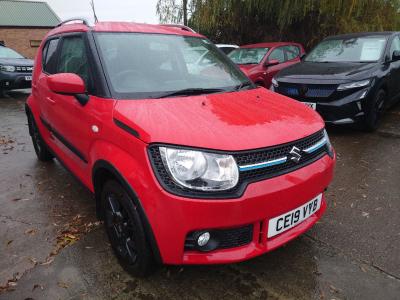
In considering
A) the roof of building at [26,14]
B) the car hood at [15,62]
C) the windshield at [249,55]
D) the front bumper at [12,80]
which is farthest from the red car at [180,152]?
the roof of building at [26,14]

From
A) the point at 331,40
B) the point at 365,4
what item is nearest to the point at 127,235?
the point at 331,40

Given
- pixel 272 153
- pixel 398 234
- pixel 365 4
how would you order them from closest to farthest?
pixel 272 153 < pixel 398 234 < pixel 365 4

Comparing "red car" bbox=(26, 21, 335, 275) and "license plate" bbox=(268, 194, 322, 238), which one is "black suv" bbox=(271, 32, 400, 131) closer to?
"red car" bbox=(26, 21, 335, 275)

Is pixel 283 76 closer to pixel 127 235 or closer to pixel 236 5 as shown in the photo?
pixel 127 235

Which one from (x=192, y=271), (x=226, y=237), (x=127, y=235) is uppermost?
(x=226, y=237)

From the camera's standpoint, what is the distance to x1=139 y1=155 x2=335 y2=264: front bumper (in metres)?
1.94

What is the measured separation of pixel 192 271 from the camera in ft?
8.21

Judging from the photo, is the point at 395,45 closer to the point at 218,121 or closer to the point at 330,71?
the point at 330,71

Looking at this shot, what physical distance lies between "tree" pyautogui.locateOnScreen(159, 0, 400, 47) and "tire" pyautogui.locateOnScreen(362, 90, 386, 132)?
5839 millimetres

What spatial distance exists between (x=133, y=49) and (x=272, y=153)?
155 centimetres

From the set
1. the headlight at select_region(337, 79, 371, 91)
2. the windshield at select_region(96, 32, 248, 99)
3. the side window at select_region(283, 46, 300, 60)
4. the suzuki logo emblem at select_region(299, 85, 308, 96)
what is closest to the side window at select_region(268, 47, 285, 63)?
the side window at select_region(283, 46, 300, 60)

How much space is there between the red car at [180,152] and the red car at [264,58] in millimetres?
5099

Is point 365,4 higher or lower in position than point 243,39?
higher

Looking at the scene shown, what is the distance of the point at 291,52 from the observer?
9227 mm
